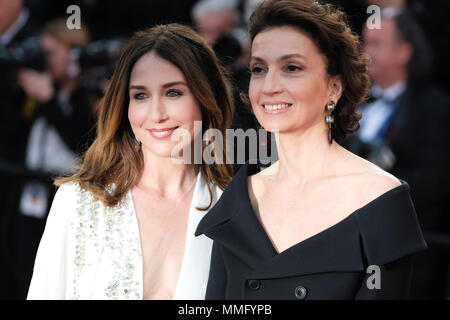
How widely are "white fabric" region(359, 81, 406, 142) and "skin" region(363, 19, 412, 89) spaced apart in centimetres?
4

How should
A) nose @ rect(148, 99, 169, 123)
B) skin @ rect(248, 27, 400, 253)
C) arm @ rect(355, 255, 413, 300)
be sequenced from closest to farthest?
arm @ rect(355, 255, 413, 300), skin @ rect(248, 27, 400, 253), nose @ rect(148, 99, 169, 123)

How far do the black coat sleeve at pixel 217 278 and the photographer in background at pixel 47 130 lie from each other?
175 cm

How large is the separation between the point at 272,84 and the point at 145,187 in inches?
21.8

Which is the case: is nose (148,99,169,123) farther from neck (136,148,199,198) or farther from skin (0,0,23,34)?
skin (0,0,23,34)

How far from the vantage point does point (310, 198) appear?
6.73 feet

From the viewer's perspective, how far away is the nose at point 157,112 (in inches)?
87.0

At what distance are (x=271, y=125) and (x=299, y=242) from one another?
0.31 meters

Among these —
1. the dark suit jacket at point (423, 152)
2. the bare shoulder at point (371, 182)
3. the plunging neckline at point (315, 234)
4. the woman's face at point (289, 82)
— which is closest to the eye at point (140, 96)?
the woman's face at point (289, 82)

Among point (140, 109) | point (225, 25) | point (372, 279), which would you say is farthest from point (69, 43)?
point (372, 279)

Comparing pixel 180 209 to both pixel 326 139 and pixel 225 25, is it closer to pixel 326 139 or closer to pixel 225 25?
pixel 326 139

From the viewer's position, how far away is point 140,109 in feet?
7.41

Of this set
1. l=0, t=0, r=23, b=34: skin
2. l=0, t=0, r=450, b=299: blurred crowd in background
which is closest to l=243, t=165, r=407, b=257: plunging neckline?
l=0, t=0, r=450, b=299: blurred crowd in background

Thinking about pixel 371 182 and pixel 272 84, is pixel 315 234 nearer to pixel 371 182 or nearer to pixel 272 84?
pixel 371 182

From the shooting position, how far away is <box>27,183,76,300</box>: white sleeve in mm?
2174
